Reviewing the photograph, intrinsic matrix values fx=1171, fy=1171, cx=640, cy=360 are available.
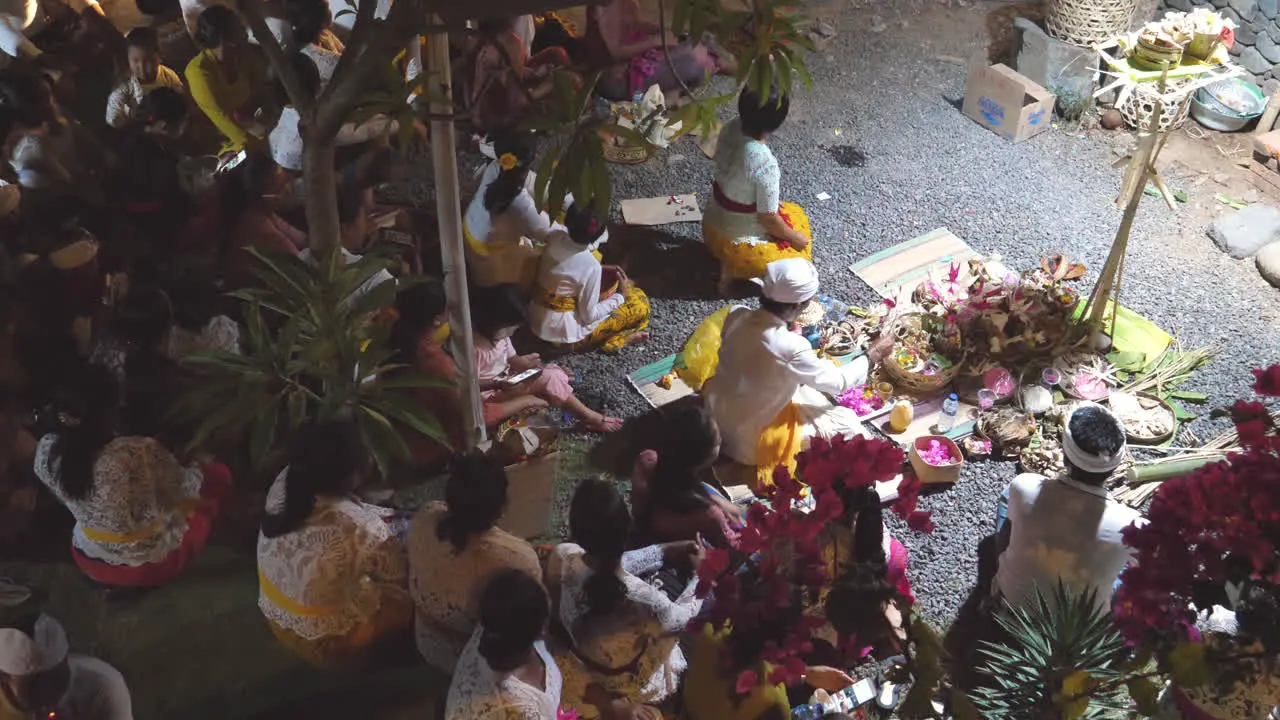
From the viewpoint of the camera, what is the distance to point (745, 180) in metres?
5.27

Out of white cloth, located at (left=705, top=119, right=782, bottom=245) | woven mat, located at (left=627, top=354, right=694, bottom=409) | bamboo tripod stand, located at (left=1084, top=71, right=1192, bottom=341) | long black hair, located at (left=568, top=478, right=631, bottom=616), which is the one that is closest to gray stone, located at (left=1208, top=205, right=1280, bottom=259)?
bamboo tripod stand, located at (left=1084, top=71, right=1192, bottom=341)

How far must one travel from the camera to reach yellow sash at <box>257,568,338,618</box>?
341cm

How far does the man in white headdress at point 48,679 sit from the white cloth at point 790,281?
250 cm

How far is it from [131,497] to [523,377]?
1.66 meters

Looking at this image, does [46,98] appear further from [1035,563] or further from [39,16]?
[1035,563]

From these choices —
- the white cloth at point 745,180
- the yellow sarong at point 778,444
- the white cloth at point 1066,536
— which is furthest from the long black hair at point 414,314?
the white cloth at point 1066,536

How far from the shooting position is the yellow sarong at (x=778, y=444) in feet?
14.9

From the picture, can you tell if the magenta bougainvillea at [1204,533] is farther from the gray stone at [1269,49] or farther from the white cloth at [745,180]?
the gray stone at [1269,49]

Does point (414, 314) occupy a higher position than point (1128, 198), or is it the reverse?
point (414, 314)

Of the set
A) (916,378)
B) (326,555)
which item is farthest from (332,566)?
(916,378)

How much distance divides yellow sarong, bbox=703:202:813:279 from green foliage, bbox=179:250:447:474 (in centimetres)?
207

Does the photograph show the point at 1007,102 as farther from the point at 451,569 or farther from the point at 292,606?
the point at 292,606

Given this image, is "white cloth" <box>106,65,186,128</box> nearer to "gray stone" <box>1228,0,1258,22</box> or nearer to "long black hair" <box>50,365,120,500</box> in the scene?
"long black hair" <box>50,365,120,500</box>

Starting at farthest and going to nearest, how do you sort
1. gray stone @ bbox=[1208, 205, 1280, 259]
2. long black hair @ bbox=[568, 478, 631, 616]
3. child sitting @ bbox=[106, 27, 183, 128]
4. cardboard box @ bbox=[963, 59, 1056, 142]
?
cardboard box @ bbox=[963, 59, 1056, 142], gray stone @ bbox=[1208, 205, 1280, 259], child sitting @ bbox=[106, 27, 183, 128], long black hair @ bbox=[568, 478, 631, 616]
